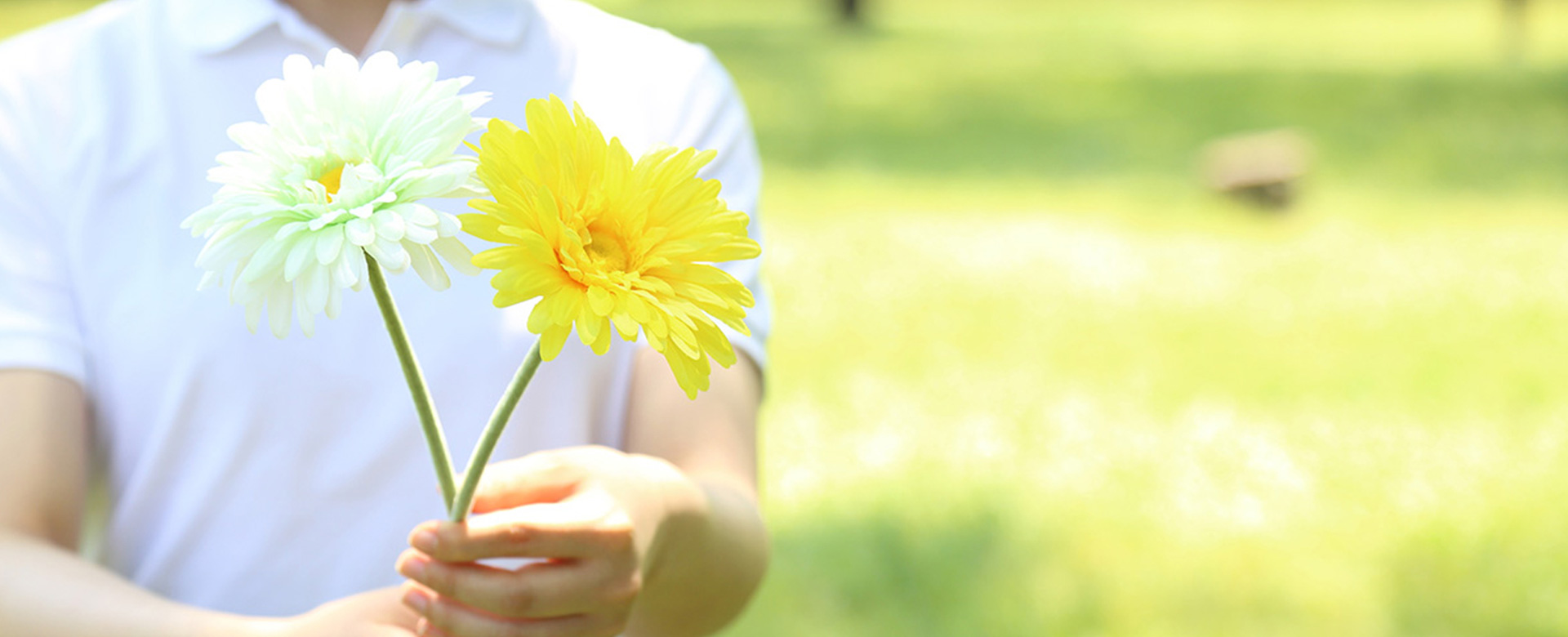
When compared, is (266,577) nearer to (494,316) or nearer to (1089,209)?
(494,316)

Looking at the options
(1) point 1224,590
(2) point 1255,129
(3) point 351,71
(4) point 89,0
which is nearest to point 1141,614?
(1) point 1224,590

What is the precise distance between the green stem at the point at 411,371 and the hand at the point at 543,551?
3.0 inches

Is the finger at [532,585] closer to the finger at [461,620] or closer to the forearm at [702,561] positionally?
the finger at [461,620]

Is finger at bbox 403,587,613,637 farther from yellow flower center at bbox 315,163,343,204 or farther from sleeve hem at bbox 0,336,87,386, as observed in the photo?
sleeve hem at bbox 0,336,87,386

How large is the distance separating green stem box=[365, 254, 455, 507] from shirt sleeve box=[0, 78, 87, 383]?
0.63 m

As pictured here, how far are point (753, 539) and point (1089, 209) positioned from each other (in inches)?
303

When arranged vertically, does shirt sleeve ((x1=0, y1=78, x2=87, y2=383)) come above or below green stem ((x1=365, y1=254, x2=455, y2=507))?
above

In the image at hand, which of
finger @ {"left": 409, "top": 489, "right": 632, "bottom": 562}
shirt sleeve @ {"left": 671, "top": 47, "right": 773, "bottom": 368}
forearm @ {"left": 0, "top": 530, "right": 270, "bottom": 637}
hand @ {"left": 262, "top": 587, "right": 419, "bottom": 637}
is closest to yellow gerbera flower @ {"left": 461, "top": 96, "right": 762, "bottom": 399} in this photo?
finger @ {"left": 409, "top": 489, "right": 632, "bottom": 562}

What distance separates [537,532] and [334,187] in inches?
12.4

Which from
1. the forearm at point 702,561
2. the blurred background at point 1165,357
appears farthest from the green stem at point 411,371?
the blurred background at point 1165,357

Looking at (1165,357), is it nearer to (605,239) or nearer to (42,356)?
(42,356)

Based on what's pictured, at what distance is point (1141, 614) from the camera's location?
372 centimetres

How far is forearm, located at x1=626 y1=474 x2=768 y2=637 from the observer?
4.10 ft

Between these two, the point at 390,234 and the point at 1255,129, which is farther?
the point at 1255,129
